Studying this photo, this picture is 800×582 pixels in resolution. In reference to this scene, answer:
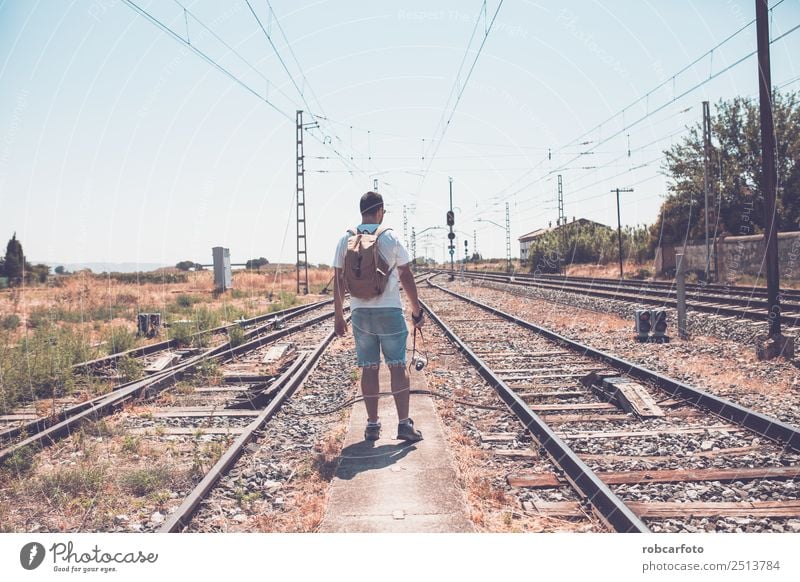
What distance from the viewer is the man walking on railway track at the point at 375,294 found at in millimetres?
4742

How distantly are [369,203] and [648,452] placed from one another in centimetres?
278

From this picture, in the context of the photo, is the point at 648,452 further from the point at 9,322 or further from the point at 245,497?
the point at 9,322

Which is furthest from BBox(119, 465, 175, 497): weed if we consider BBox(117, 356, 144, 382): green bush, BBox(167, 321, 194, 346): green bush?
BBox(167, 321, 194, 346): green bush

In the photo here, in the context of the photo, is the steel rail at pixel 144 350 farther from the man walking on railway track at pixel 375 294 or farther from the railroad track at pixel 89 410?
the man walking on railway track at pixel 375 294

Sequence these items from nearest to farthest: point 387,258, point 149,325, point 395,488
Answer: point 395,488
point 387,258
point 149,325

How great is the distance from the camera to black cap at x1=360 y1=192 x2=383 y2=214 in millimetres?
4910

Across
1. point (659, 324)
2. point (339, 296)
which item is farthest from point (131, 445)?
point (659, 324)

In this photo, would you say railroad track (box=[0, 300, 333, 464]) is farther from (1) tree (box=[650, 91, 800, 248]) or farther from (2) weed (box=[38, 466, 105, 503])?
(1) tree (box=[650, 91, 800, 248])

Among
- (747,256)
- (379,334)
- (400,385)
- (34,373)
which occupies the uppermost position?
(747,256)

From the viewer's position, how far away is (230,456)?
5.02 meters
